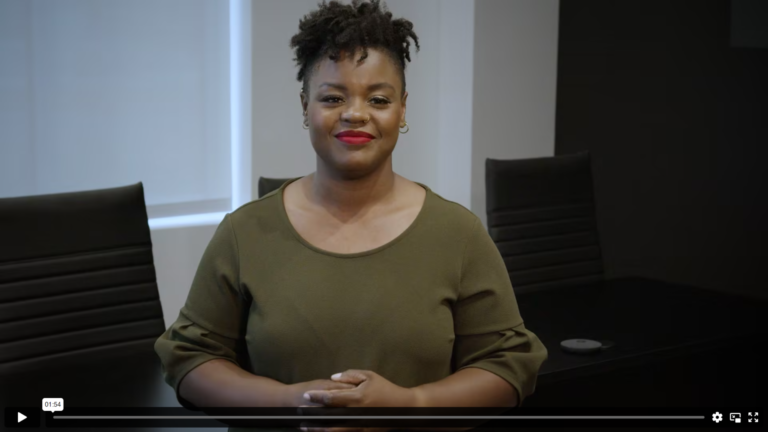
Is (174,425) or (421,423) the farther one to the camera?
(174,425)

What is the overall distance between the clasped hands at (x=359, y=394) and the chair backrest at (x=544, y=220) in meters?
1.84

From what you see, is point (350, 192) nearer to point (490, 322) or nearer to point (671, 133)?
point (490, 322)

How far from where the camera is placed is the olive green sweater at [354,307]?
135cm

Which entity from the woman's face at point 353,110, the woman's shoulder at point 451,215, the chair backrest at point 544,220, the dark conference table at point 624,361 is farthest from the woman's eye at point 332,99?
the chair backrest at point 544,220

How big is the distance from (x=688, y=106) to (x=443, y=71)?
134cm

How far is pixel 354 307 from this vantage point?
1343mm

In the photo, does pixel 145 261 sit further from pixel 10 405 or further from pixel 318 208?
pixel 318 208

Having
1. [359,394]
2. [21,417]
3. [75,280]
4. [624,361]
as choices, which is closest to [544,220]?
[624,361]

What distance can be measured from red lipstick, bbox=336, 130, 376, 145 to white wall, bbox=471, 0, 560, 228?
105 inches

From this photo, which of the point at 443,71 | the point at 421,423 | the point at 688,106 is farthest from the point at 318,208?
the point at 688,106

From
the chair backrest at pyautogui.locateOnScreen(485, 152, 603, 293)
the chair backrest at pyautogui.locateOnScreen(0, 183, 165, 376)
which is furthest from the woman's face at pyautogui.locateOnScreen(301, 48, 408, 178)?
the chair backrest at pyautogui.locateOnScreen(485, 152, 603, 293)

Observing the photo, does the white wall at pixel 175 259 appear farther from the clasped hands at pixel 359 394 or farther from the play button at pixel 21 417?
the clasped hands at pixel 359 394

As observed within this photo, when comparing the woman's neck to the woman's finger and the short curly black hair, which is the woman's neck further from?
the woman's finger

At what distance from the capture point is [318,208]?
143 centimetres
